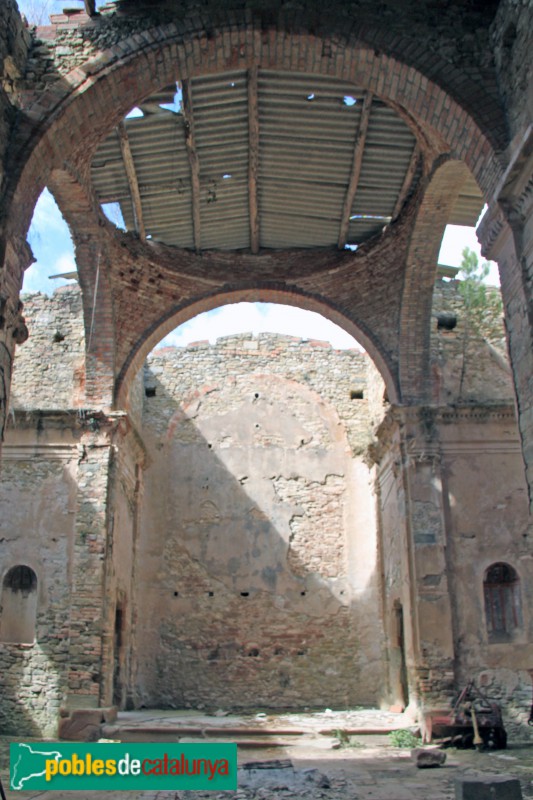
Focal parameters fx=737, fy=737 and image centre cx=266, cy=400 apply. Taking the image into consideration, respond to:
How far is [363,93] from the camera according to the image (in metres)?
9.65

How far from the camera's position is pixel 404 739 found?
10.4m

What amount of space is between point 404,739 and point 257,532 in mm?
7404

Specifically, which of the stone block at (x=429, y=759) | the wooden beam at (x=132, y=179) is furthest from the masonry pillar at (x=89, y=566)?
the stone block at (x=429, y=759)

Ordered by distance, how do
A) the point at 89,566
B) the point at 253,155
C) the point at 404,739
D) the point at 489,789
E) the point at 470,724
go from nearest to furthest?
1. the point at 489,789
2. the point at 470,724
3. the point at 404,739
4. the point at 253,155
5. the point at 89,566

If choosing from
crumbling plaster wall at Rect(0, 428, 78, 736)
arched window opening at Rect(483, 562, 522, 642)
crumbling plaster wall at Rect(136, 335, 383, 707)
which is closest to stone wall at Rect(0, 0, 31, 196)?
crumbling plaster wall at Rect(0, 428, 78, 736)

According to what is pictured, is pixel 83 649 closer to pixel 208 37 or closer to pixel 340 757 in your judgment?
pixel 340 757

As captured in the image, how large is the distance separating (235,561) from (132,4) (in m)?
12.2

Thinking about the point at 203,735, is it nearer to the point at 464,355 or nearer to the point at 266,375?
the point at 464,355

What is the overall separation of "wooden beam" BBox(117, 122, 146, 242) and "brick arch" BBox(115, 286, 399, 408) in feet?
5.22

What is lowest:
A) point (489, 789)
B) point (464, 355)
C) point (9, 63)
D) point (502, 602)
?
point (489, 789)

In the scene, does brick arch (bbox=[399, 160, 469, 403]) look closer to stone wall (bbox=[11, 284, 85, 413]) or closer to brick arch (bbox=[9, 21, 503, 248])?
brick arch (bbox=[9, 21, 503, 248])

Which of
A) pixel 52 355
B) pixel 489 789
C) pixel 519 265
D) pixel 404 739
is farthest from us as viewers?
pixel 52 355

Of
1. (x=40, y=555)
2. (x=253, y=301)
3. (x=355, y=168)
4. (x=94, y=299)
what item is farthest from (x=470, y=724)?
(x=94, y=299)

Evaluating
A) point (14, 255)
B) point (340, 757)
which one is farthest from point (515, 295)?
point (340, 757)
